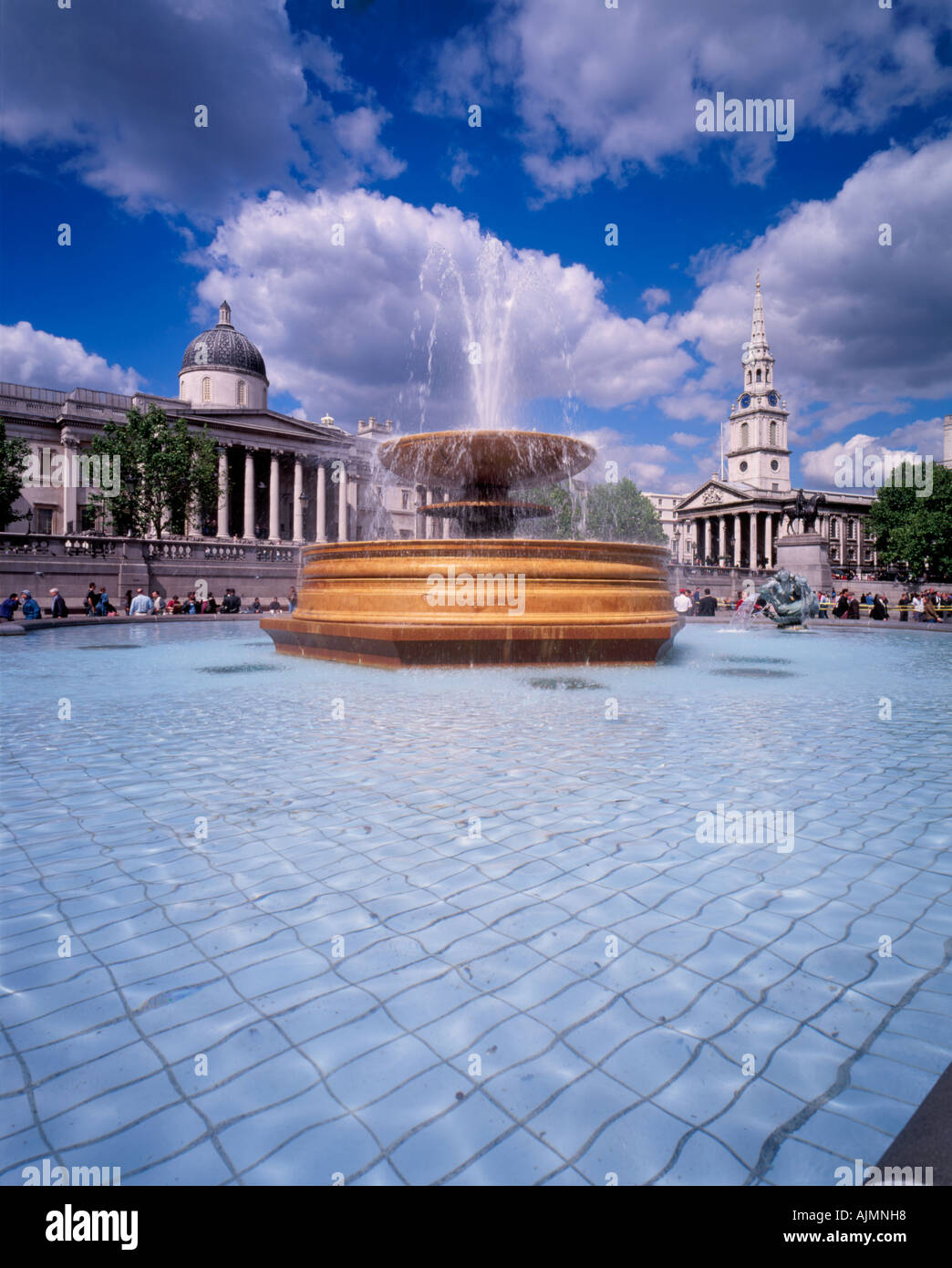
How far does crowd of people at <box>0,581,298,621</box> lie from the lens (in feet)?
71.3

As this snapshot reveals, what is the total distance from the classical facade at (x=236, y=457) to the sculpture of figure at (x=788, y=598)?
34.5 metres

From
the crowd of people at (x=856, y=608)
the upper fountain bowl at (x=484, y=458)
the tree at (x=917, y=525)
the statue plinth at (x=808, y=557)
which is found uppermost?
the tree at (x=917, y=525)

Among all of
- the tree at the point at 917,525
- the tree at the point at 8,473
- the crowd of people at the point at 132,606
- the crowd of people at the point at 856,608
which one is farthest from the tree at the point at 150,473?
the tree at the point at 917,525

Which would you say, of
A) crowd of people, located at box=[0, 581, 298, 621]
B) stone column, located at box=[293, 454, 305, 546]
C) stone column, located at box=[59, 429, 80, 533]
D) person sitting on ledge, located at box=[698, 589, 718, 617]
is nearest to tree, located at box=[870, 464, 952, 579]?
person sitting on ledge, located at box=[698, 589, 718, 617]

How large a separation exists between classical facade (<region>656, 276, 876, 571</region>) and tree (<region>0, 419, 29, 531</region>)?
6425cm

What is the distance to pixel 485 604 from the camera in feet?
A: 32.1

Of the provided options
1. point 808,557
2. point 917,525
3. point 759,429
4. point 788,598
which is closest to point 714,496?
point 759,429

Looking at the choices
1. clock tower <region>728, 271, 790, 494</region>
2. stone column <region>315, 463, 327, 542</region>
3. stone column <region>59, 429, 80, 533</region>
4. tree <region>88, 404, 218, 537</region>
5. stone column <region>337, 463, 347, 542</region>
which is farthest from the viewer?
clock tower <region>728, 271, 790, 494</region>

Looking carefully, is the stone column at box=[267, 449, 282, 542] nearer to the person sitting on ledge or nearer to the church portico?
the person sitting on ledge

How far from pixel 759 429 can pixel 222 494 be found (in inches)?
3170

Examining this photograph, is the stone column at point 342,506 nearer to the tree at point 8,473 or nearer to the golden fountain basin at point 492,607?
the tree at point 8,473

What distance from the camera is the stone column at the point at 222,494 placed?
53381 millimetres
